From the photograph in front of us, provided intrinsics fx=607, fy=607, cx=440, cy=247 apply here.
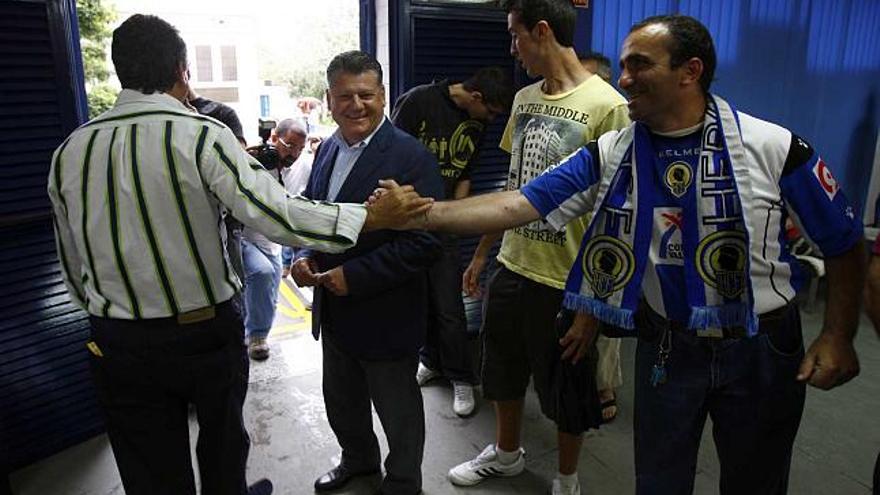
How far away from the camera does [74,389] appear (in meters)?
2.63

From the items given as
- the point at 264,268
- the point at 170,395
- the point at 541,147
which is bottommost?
the point at 264,268

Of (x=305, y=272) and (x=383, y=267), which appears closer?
(x=383, y=267)

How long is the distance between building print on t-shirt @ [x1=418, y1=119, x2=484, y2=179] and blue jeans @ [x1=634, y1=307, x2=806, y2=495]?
4.94 feet

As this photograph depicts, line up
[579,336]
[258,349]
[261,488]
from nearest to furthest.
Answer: [579,336]
[261,488]
[258,349]

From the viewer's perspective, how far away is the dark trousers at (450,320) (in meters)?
2.98

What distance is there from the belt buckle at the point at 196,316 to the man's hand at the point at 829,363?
1499 millimetres

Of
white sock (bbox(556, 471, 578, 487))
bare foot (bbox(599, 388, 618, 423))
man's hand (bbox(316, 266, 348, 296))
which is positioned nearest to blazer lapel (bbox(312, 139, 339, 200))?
man's hand (bbox(316, 266, 348, 296))

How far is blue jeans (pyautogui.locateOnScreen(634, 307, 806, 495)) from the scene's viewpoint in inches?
57.6

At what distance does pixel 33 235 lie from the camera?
7.80ft

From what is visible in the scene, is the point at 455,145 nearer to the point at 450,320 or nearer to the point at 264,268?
the point at 450,320

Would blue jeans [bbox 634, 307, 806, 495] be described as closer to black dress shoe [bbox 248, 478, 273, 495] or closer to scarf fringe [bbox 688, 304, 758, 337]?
scarf fringe [bbox 688, 304, 758, 337]

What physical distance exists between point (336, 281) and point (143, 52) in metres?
0.82

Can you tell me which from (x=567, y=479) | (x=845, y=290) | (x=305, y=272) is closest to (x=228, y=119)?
(x=305, y=272)

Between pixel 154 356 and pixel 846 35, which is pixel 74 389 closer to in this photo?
pixel 154 356
